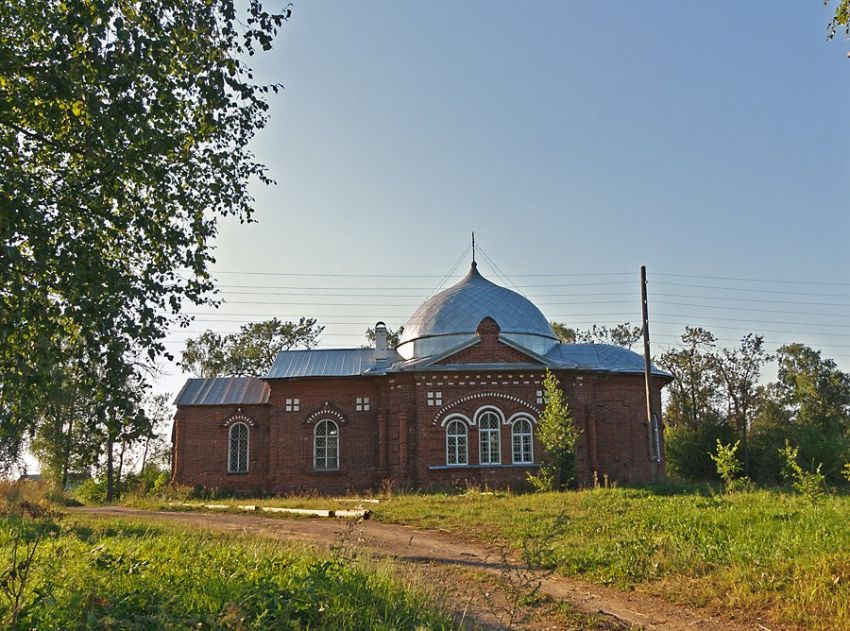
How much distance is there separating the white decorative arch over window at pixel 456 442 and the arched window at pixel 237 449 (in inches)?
309

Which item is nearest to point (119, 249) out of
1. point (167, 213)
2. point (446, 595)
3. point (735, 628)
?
point (167, 213)

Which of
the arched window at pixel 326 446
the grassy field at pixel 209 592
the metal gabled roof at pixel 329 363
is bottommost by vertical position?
the grassy field at pixel 209 592

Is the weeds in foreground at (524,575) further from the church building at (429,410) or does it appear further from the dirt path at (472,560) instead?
the church building at (429,410)

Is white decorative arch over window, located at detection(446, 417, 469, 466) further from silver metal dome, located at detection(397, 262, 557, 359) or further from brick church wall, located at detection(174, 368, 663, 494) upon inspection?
silver metal dome, located at detection(397, 262, 557, 359)

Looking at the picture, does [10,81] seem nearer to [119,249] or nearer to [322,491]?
[119,249]

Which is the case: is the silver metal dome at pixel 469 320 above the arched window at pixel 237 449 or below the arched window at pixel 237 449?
above

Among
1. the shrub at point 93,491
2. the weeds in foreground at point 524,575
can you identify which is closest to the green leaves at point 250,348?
the shrub at point 93,491

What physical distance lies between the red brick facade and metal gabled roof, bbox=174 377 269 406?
31cm

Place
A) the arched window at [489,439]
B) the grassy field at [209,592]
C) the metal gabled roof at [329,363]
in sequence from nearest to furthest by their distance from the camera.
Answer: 1. the grassy field at [209,592]
2. the arched window at [489,439]
3. the metal gabled roof at [329,363]

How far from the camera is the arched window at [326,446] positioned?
26.0 metres

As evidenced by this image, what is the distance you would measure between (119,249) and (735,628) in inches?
280

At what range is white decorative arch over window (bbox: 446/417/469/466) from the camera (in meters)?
24.0

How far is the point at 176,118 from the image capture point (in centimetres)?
746

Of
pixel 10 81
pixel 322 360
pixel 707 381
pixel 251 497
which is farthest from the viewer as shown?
pixel 707 381
